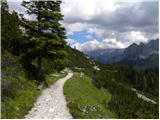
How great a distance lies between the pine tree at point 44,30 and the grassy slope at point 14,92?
471 centimetres

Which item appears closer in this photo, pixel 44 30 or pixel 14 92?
pixel 14 92

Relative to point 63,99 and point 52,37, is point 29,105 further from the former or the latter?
point 52,37

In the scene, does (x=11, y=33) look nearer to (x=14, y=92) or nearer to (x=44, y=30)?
(x=44, y=30)

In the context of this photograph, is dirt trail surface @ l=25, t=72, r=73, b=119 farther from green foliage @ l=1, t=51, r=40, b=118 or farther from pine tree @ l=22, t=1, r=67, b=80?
pine tree @ l=22, t=1, r=67, b=80

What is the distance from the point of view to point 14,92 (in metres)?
26.5

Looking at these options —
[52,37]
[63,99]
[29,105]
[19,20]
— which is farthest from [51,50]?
[29,105]

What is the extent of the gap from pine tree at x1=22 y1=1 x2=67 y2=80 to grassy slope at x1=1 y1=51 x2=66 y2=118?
4.71 meters

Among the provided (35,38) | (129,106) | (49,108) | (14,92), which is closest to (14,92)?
(14,92)

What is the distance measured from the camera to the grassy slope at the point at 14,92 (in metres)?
22.4

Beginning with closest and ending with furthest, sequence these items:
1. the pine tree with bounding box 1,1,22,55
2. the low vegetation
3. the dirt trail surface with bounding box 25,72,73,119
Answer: the dirt trail surface with bounding box 25,72,73,119 → the low vegetation → the pine tree with bounding box 1,1,22,55

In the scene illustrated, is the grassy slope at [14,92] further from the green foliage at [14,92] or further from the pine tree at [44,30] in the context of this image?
the pine tree at [44,30]

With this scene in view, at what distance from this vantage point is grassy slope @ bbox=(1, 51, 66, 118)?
882 inches

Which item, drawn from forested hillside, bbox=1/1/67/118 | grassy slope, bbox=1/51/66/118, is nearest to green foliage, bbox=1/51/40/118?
grassy slope, bbox=1/51/66/118

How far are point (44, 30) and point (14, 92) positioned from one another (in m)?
12.9
